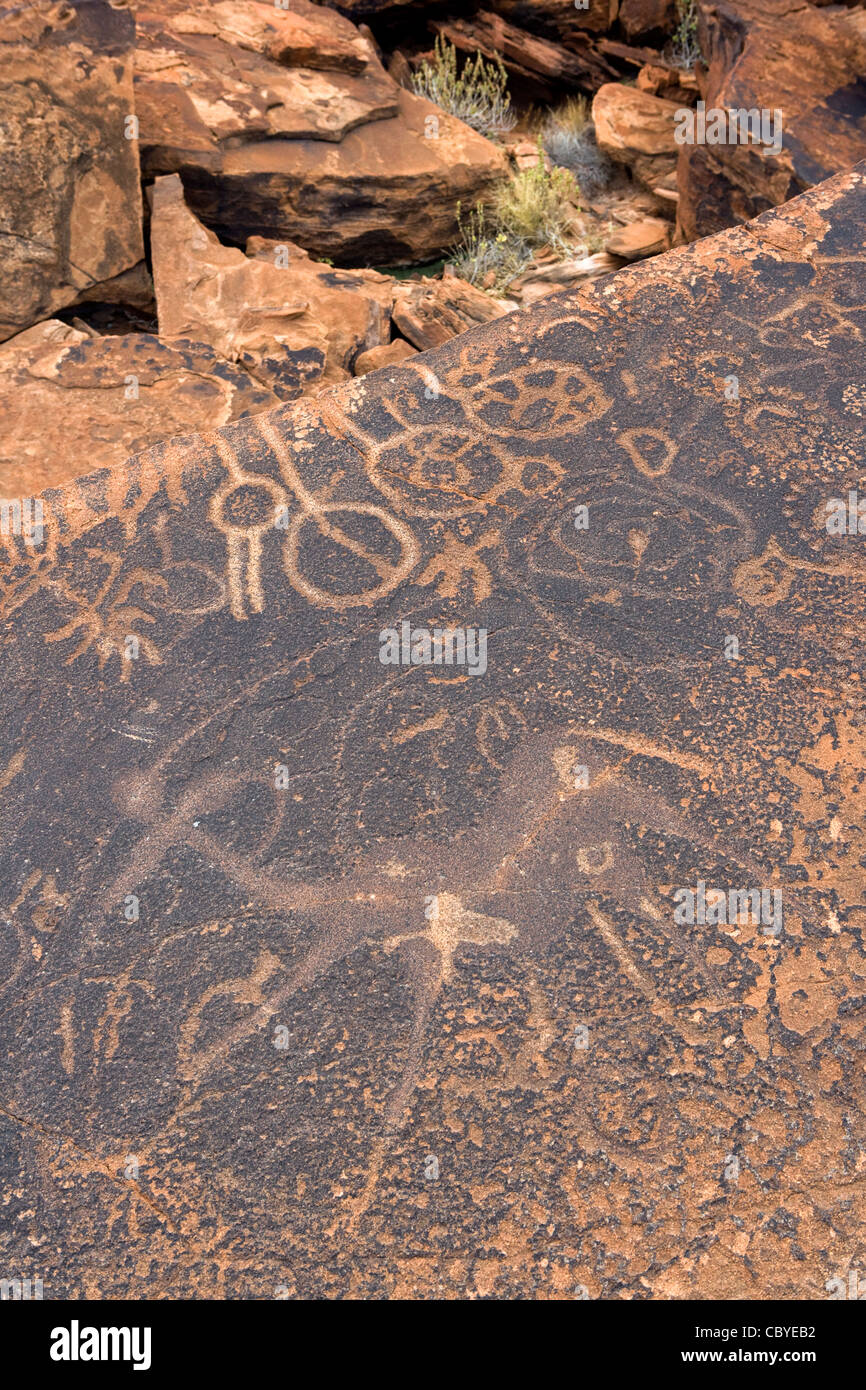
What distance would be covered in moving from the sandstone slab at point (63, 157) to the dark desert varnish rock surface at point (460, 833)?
1.77m

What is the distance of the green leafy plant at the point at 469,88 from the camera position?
16.8 feet

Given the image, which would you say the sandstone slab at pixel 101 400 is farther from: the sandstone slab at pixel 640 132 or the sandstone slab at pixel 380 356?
the sandstone slab at pixel 640 132

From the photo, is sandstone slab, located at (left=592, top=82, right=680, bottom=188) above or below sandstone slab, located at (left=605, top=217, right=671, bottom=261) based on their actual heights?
above

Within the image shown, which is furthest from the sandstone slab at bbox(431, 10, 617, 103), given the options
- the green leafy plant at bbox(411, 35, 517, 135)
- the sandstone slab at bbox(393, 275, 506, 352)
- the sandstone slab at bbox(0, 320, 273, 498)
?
the sandstone slab at bbox(0, 320, 273, 498)

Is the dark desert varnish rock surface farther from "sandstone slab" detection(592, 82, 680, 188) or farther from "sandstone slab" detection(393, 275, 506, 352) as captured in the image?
"sandstone slab" detection(592, 82, 680, 188)

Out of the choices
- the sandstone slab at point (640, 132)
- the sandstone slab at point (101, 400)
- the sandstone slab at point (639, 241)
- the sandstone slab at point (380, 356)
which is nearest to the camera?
the sandstone slab at point (101, 400)

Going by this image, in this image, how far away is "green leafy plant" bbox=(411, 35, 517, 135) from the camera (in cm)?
513

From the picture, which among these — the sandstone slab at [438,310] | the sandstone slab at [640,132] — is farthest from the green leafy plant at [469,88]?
the sandstone slab at [438,310]

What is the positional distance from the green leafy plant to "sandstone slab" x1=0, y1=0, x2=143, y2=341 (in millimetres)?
2138

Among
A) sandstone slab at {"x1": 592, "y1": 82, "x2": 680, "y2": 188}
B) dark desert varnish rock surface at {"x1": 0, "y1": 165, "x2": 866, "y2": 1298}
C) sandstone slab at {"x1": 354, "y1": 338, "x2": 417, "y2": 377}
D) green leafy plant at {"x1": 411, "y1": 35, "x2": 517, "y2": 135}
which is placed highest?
green leafy plant at {"x1": 411, "y1": 35, "x2": 517, "y2": 135}

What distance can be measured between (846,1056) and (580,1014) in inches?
14.2

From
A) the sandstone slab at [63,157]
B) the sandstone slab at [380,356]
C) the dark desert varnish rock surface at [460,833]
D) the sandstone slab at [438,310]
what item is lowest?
the dark desert varnish rock surface at [460,833]

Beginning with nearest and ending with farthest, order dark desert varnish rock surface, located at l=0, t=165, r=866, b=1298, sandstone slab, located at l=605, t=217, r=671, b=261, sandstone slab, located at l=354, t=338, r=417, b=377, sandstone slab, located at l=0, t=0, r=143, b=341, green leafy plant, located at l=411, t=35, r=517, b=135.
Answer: dark desert varnish rock surface, located at l=0, t=165, r=866, b=1298 < sandstone slab, located at l=0, t=0, r=143, b=341 < sandstone slab, located at l=354, t=338, r=417, b=377 < sandstone slab, located at l=605, t=217, r=671, b=261 < green leafy plant, located at l=411, t=35, r=517, b=135

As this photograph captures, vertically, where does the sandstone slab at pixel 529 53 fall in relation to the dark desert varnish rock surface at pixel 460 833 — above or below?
above
